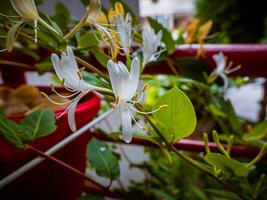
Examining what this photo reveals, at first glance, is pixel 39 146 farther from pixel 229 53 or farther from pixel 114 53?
pixel 229 53

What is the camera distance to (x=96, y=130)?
19.3 inches

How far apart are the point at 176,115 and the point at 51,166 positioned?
0.77 feet

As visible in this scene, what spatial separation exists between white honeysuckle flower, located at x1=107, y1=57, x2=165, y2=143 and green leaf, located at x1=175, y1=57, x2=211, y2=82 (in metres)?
0.25

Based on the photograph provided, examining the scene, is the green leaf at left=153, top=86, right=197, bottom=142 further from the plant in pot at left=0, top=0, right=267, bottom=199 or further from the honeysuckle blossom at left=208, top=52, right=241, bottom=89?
the honeysuckle blossom at left=208, top=52, right=241, bottom=89

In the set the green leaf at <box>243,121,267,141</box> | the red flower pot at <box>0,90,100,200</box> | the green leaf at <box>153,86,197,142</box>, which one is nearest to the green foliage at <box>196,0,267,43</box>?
the green leaf at <box>243,121,267,141</box>

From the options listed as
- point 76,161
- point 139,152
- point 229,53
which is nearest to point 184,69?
point 229,53

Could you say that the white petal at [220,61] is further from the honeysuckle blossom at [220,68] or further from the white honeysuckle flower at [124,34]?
the white honeysuckle flower at [124,34]

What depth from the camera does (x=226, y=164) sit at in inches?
9.1

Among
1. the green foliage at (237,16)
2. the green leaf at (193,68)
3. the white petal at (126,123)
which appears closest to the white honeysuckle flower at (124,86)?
the white petal at (126,123)

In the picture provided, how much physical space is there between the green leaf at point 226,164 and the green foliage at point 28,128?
0.16 metres

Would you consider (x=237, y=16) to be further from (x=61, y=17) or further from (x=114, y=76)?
(x=114, y=76)

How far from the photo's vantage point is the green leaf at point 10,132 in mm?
265

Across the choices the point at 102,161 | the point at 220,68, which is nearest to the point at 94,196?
the point at 102,161

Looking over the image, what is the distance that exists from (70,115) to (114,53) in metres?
0.07
